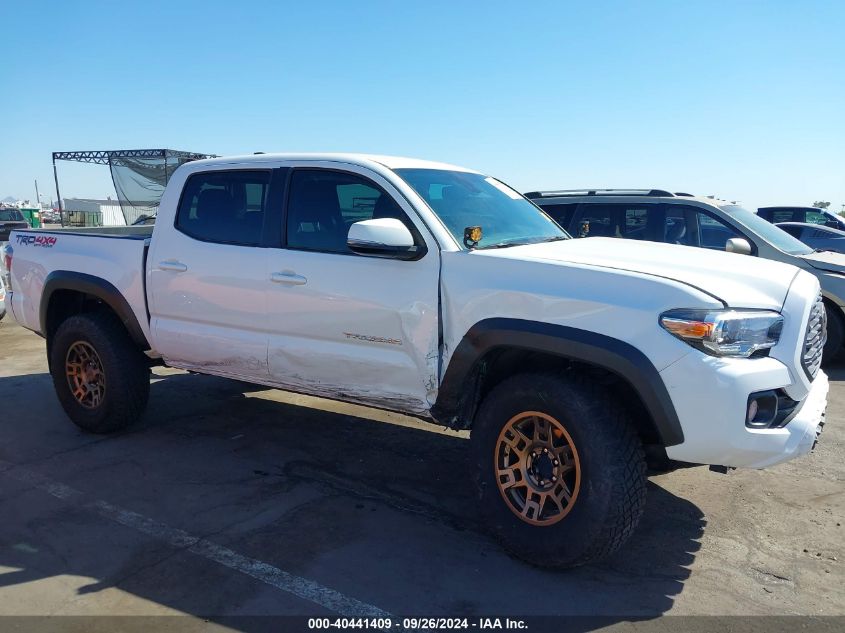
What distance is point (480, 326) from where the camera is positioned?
345 centimetres

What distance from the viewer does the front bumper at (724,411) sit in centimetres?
288

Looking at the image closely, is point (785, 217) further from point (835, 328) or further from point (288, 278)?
point (288, 278)

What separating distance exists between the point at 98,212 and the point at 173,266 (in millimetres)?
33729

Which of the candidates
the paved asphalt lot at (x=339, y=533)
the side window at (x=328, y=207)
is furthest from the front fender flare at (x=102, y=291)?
the side window at (x=328, y=207)

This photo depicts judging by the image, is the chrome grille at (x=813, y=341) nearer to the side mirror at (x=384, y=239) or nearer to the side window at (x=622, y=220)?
the side mirror at (x=384, y=239)

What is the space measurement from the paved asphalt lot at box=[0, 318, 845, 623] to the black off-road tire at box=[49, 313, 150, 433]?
0.57ft

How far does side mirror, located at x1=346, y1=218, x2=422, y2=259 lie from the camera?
355 centimetres

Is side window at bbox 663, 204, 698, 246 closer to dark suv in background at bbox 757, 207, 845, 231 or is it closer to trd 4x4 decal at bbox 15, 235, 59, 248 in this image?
trd 4x4 decal at bbox 15, 235, 59, 248

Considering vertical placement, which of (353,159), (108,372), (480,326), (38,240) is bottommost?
(108,372)

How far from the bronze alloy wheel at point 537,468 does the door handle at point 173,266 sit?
255 centimetres

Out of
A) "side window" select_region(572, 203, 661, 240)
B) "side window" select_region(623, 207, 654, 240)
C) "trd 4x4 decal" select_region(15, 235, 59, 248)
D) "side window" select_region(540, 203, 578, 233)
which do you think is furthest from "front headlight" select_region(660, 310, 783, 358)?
"side window" select_region(540, 203, 578, 233)

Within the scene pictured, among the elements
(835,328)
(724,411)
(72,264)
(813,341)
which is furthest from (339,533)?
(835,328)

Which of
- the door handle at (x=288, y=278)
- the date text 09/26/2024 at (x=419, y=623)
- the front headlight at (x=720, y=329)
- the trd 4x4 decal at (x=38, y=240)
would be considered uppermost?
the trd 4x4 decal at (x=38, y=240)

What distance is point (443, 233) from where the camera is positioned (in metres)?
3.75
